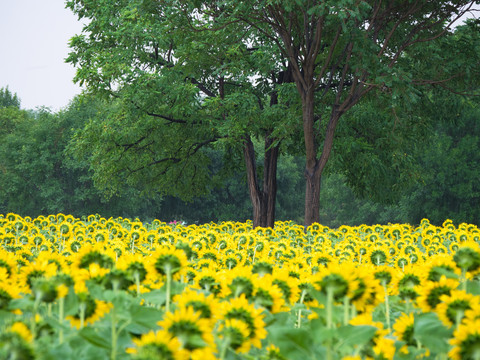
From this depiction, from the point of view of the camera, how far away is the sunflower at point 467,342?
5.62ft

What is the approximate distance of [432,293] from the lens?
89.4 inches

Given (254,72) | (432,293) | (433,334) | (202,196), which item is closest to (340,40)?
(254,72)

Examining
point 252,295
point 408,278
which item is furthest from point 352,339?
point 408,278

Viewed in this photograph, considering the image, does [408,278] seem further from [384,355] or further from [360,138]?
[360,138]

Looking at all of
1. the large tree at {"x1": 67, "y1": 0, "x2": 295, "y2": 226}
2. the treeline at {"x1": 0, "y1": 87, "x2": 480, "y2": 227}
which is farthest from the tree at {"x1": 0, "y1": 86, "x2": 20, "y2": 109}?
the large tree at {"x1": 67, "y1": 0, "x2": 295, "y2": 226}

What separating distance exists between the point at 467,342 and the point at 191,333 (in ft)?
3.01

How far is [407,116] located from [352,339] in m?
15.0

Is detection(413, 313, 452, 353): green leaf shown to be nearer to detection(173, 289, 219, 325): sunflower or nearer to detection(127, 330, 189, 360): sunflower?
detection(173, 289, 219, 325): sunflower

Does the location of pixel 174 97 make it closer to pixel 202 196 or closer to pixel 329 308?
pixel 329 308

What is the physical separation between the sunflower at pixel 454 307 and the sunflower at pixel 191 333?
0.93 m

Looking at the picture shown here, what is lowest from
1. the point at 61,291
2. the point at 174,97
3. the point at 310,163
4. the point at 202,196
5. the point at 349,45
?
the point at 61,291

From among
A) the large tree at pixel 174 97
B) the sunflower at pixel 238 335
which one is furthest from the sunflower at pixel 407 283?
the large tree at pixel 174 97

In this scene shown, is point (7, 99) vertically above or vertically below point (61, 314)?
above

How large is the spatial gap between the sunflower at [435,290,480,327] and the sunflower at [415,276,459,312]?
0.20 meters
